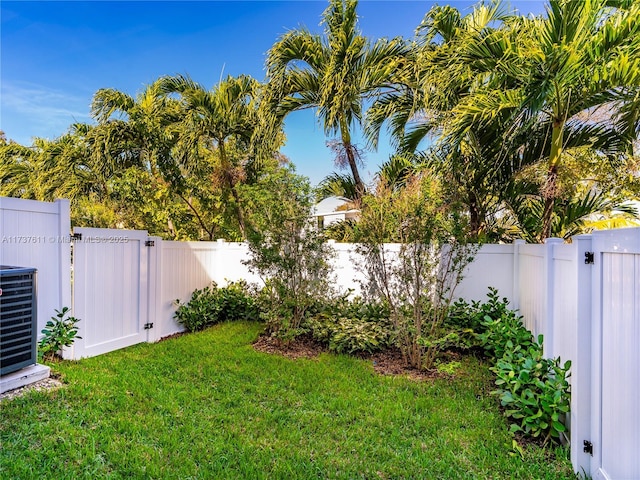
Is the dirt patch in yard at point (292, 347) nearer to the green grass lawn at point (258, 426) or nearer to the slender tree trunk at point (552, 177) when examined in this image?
the green grass lawn at point (258, 426)

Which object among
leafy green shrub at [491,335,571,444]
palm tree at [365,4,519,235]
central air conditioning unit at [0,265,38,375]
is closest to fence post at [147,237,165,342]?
central air conditioning unit at [0,265,38,375]

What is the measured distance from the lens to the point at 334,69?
561cm

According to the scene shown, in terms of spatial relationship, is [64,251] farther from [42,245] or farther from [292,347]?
[292,347]

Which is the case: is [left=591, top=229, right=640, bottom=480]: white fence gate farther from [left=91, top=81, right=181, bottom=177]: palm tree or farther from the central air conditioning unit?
[left=91, top=81, right=181, bottom=177]: palm tree

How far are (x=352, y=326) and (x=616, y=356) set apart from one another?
9.88 feet

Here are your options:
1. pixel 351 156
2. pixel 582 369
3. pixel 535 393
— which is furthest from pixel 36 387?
pixel 351 156

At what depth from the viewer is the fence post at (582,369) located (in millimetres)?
2002

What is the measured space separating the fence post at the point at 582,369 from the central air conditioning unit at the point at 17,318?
4.28 meters

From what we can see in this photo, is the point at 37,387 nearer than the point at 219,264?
Yes

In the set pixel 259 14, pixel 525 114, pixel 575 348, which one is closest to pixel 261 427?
pixel 575 348

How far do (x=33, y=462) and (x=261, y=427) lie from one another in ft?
4.68

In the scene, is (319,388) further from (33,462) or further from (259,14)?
(259,14)

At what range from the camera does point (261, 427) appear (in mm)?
2590

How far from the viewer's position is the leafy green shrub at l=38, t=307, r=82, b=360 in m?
3.60
